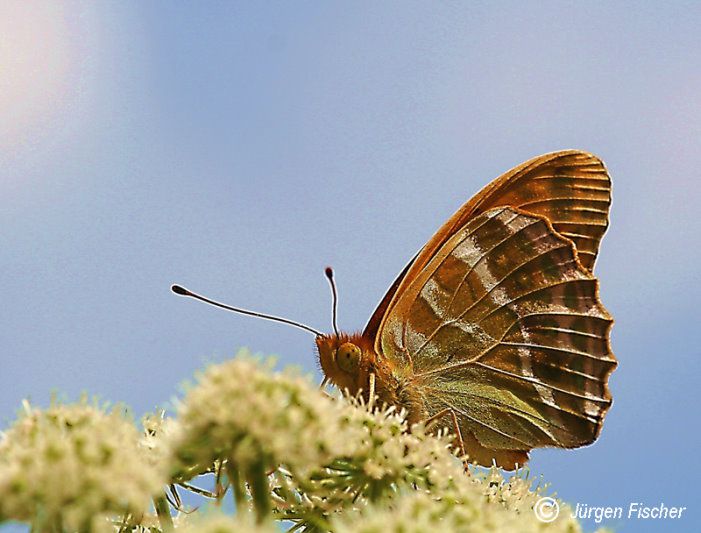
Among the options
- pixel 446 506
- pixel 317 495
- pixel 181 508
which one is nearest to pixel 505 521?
pixel 446 506

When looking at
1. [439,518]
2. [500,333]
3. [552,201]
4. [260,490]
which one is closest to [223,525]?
[260,490]

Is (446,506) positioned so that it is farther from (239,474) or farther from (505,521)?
(239,474)

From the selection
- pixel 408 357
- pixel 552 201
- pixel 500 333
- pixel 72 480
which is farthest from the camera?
pixel 552 201

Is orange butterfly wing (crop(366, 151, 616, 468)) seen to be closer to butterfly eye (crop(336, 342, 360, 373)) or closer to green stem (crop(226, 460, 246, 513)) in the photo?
butterfly eye (crop(336, 342, 360, 373))

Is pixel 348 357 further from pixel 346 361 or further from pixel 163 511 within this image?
pixel 163 511

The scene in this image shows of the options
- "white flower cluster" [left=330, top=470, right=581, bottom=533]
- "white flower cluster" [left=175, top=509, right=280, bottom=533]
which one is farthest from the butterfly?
"white flower cluster" [left=175, top=509, right=280, bottom=533]

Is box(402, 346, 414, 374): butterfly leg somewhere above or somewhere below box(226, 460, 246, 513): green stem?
above
